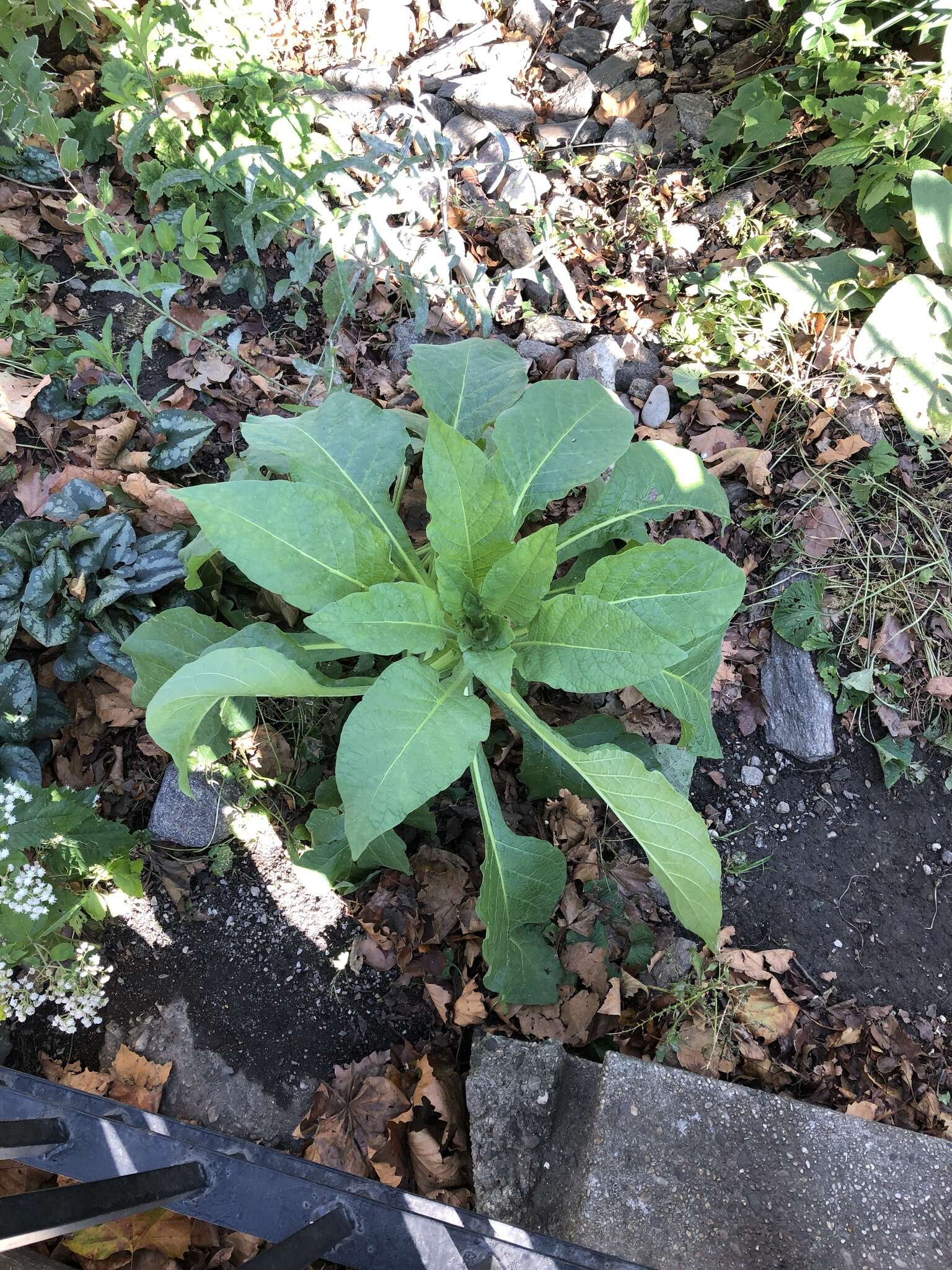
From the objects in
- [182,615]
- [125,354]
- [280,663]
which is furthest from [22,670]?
[125,354]

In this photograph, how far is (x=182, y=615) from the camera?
1.88 m

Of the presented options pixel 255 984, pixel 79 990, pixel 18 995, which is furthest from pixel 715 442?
pixel 18 995

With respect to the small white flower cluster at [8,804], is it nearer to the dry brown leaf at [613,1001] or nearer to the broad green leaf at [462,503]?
the broad green leaf at [462,503]

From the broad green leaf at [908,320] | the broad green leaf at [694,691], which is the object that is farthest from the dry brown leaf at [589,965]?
the broad green leaf at [908,320]

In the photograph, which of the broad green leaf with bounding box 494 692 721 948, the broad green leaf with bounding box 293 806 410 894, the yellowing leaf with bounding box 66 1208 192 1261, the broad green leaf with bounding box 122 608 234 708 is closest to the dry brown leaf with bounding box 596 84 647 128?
the broad green leaf with bounding box 122 608 234 708

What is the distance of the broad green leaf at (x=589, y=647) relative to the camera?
58.1 inches

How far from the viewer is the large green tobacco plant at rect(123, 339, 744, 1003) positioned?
1.49 metres

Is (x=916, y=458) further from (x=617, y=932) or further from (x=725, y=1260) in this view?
(x=725, y=1260)

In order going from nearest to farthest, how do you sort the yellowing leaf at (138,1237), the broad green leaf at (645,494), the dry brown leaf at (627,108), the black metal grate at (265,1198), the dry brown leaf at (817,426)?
the black metal grate at (265,1198) → the yellowing leaf at (138,1237) → the broad green leaf at (645,494) → the dry brown leaf at (817,426) → the dry brown leaf at (627,108)

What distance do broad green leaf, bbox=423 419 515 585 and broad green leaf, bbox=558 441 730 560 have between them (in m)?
0.34

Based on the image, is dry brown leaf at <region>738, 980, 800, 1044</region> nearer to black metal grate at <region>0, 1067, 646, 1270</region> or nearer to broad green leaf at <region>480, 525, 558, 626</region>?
black metal grate at <region>0, 1067, 646, 1270</region>

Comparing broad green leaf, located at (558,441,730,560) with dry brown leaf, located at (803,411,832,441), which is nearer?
broad green leaf, located at (558,441,730,560)

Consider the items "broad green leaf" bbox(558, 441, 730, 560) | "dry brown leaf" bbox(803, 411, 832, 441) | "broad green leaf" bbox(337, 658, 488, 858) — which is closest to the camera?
"broad green leaf" bbox(337, 658, 488, 858)

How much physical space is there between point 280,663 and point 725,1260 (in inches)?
59.0
